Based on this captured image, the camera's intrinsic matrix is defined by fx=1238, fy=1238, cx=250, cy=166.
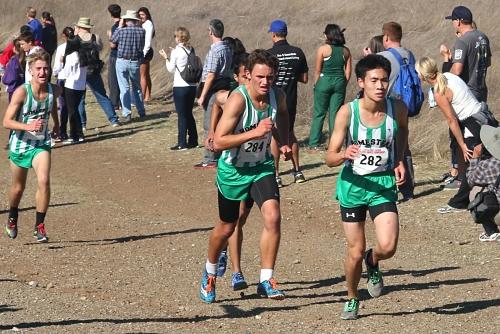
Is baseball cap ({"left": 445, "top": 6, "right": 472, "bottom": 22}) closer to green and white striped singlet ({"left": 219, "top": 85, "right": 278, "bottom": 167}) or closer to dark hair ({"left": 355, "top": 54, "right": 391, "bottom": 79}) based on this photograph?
green and white striped singlet ({"left": 219, "top": 85, "right": 278, "bottom": 167})

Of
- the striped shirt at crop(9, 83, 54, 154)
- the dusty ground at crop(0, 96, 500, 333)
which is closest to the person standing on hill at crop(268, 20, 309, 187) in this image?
the dusty ground at crop(0, 96, 500, 333)

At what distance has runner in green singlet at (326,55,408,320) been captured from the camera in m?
8.42

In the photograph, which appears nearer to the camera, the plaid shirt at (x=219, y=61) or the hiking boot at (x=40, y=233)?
the hiking boot at (x=40, y=233)

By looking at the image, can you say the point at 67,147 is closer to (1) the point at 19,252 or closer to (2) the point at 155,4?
(1) the point at 19,252

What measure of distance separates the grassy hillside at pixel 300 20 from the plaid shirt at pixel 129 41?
2.78m

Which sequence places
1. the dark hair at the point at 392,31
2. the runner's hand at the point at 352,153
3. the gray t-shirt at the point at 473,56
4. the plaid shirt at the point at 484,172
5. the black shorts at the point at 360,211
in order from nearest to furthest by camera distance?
1. the runner's hand at the point at 352,153
2. the black shorts at the point at 360,211
3. the plaid shirt at the point at 484,172
4. the dark hair at the point at 392,31
5. the gray t-shirt at the point at 473,56

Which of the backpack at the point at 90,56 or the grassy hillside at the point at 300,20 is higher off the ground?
the backpack at the point at 90,56

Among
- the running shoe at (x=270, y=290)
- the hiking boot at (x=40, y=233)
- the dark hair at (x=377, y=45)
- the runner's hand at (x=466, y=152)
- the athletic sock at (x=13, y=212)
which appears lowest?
the hiking boot at (x=40, y=233)

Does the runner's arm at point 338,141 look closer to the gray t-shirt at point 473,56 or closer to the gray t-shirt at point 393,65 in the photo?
the gray t-shirt at point 393,65

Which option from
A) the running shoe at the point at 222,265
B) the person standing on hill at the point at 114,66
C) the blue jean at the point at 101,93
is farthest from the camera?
the person standing on hill at the point at 114,66

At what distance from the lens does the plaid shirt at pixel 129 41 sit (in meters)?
19.9

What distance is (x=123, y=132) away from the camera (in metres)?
A: 19.9

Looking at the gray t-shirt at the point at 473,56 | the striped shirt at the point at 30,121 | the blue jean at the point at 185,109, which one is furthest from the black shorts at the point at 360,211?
the blue jean at the point at 185,109

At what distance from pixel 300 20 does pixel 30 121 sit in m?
17.7
